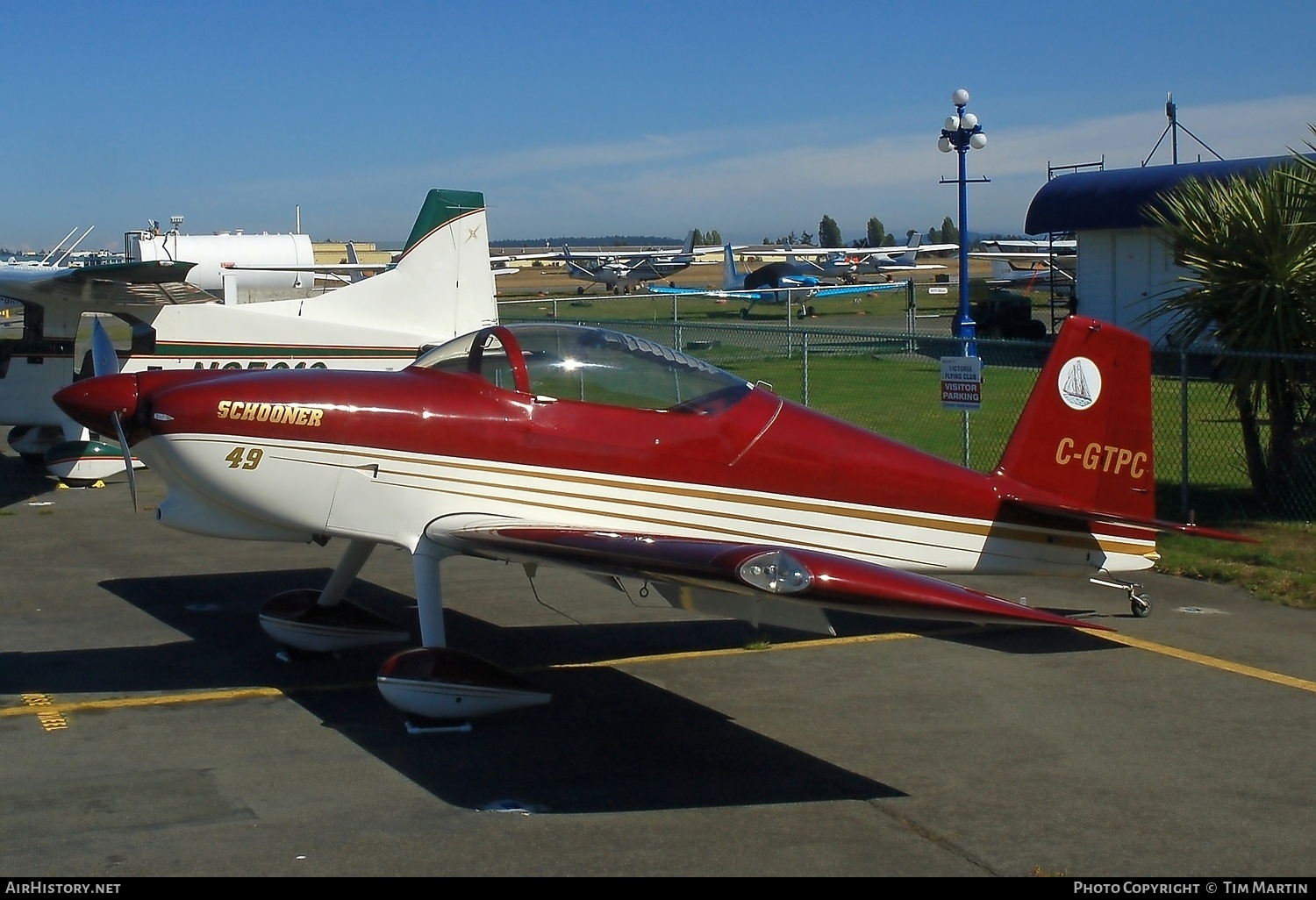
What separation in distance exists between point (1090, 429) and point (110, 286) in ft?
33.3

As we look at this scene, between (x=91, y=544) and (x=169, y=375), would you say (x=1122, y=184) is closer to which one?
(x=91, y=544)

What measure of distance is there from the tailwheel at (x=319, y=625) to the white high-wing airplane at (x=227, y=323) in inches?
249

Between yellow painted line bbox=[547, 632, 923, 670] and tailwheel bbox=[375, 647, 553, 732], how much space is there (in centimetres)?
101

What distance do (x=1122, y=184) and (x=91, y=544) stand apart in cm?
2149

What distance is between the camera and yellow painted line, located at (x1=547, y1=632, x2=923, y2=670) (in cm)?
702

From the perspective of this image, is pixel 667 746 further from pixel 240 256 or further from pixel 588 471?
pixel 240 256

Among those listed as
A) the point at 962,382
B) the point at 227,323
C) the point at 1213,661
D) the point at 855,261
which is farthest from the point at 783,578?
the point at 855,261

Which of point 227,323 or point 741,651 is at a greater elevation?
point 227,323

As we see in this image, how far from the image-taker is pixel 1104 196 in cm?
2545

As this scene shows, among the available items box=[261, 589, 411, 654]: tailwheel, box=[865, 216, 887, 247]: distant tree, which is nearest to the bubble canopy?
box=[261, 589, 411, 654]: tailwheel

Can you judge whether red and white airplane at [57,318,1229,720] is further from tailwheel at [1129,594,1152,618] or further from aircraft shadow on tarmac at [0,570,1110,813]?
tailwheel at [1129,594,1152,618]

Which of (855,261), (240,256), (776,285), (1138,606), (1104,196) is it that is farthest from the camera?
(855,261)

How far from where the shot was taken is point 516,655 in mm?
7152
